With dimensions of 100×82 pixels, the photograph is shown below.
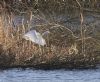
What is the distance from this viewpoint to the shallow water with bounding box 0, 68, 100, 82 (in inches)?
431

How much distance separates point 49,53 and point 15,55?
676 mm

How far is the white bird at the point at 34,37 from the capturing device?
12243 millimetres

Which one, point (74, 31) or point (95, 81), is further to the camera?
point (74, 31)

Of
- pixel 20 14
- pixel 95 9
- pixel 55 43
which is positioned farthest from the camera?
pixel 95 9

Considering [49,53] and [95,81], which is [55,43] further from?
[95,81]

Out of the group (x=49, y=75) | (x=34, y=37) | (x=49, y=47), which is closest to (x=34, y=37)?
(x=34, y=37)

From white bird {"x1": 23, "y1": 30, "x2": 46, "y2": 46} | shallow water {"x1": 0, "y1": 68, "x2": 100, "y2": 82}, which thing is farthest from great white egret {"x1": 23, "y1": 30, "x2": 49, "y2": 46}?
shallow water {"x1": 0, "y1": 68, "x2": 100, "y2": 82}

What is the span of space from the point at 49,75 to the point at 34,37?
1.44 m

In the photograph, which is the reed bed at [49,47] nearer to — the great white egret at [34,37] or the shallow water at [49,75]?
the great white egret at [34,37]

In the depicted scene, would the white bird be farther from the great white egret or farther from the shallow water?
the shallow water

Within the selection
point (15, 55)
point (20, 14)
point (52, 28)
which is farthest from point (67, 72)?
point (20, 14)

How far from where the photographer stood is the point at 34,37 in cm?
1238

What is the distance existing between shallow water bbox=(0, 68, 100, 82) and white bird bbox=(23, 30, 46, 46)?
101 cm

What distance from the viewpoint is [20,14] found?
1661 centimetres
